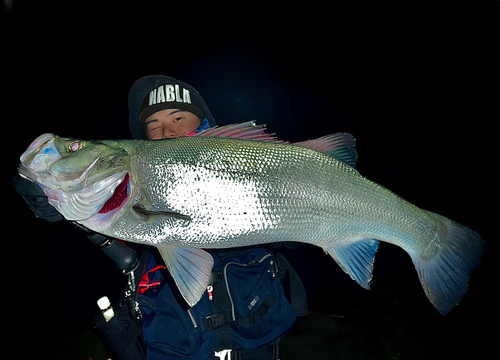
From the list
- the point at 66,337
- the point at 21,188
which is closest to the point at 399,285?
the point at 21,188

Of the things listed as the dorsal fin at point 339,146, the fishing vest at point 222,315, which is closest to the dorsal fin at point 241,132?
the dorsal fin at point 339,146

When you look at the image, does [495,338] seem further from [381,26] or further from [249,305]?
[381,26]

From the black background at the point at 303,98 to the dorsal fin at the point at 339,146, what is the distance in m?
4.34

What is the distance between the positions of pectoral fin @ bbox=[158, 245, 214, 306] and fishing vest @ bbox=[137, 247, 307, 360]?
45 centimetres

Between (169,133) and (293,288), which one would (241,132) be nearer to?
(169,133)

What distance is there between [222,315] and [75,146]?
131cm

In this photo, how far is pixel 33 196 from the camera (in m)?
1.43

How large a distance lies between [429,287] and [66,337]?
300 inches

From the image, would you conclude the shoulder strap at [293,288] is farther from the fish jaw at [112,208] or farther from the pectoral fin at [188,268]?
the fish jaw at [112,208]

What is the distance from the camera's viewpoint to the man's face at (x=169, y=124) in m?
2.30

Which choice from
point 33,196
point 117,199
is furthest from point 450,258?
point 33,196

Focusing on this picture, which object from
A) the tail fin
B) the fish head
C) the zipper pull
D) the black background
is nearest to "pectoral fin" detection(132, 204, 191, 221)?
the fish head

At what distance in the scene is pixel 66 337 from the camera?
6082 mm

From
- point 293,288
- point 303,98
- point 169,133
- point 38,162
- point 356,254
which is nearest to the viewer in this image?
point 38,162
